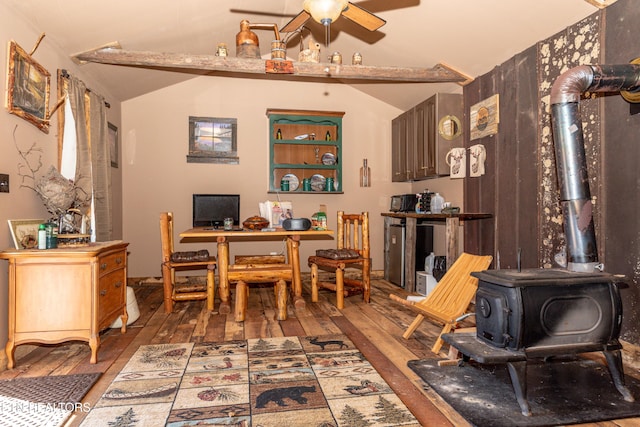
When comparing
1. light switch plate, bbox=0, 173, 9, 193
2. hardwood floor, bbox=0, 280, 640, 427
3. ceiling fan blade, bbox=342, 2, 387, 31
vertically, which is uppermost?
ceiling fan blade, bbox=342, 2, 387, 31

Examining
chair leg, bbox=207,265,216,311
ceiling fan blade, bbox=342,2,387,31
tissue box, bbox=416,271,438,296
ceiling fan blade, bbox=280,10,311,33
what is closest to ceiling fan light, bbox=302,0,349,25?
ceiling fan blade, bbox=342,2,387,31

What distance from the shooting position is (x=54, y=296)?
263cm

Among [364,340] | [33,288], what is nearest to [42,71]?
[33,288]

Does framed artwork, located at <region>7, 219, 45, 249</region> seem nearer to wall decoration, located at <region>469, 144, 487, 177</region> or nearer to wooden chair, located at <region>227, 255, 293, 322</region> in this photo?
wooden chair, located at <region>227, 255, 293, 322</region>

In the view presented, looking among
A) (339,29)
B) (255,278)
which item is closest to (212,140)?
(339,29)

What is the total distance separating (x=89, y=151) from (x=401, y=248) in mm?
3724

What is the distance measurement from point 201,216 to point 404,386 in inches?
154

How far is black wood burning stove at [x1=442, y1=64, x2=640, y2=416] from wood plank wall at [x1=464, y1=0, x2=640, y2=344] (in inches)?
18.4

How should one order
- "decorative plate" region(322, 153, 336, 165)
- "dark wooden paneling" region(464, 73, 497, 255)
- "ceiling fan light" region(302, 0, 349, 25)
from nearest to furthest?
"ceiling fan light" region(302, 0, 349, 25), "dark wooden paneling" region(464, 73, 497, 255), "decorative plate" region(322, 153, 336, 165)

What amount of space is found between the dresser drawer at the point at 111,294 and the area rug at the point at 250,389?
0.39 m

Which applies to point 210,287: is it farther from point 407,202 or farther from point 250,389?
point 407,202

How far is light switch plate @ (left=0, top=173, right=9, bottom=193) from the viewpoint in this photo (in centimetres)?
267

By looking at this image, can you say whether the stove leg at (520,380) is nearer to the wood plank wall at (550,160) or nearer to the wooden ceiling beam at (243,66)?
the wood plank wall at (550,160)

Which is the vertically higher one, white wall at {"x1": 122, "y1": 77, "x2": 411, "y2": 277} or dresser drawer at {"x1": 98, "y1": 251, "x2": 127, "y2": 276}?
white wall at {"x1": 122, "y1": 77, "x2": 411, "y2": 277}
